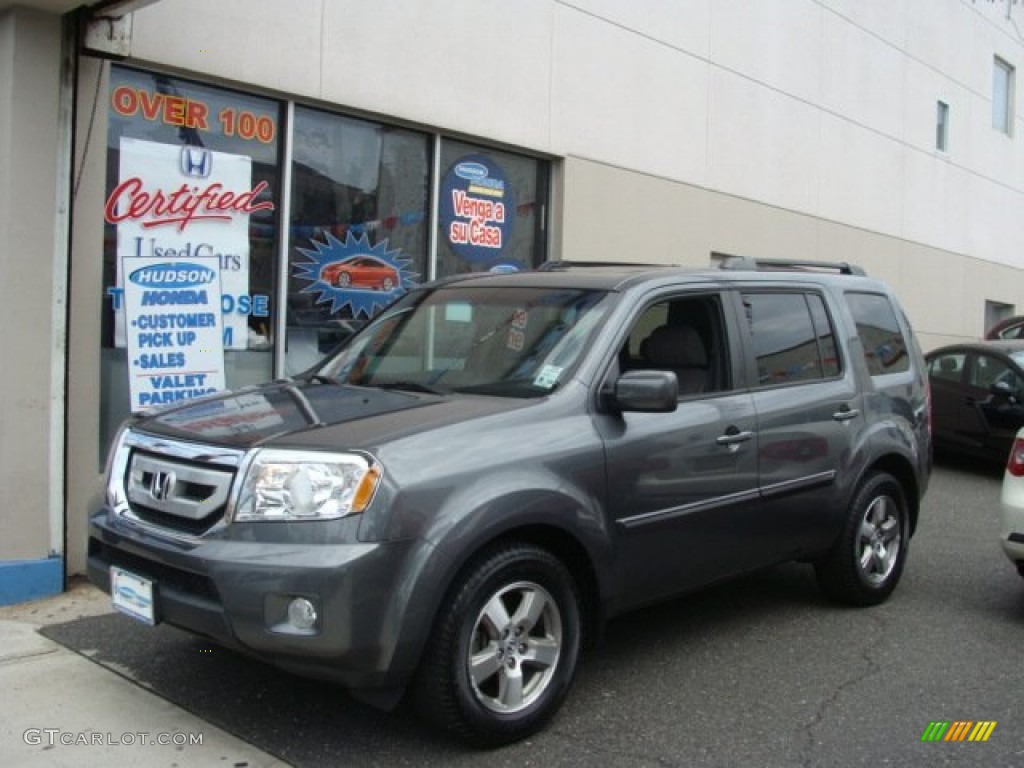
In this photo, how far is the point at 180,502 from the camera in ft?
11.8

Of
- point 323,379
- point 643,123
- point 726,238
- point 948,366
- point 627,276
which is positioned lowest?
point 323,379

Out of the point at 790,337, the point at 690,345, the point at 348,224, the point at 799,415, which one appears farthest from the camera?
the point at 348,224

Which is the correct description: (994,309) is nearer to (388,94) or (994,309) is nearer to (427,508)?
(388,94)

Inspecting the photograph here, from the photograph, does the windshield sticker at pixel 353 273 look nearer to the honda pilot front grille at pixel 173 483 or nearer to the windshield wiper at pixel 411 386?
the windshield wiper at pixel 411 386

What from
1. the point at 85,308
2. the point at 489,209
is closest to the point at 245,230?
the point at 85,308

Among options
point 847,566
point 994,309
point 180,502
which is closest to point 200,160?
point 180,502

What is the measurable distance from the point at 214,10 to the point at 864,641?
5695 millimetres

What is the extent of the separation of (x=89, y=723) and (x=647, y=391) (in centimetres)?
258

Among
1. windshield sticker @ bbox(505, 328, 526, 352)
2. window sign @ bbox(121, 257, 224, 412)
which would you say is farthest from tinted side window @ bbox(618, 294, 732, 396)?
window sign @ bbox(121, 257, 224, 412)

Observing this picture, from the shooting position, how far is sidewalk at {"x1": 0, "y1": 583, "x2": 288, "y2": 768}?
363 centimetres

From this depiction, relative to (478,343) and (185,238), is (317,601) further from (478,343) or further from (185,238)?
(185,238)

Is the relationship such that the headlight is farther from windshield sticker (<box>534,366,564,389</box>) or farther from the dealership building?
the dealership building

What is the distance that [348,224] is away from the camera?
7.87 meters

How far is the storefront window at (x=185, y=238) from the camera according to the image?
6422 millimetres
